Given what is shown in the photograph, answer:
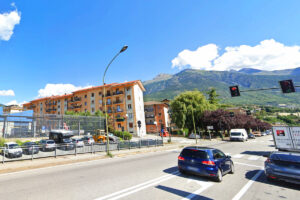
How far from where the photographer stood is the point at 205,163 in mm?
6652

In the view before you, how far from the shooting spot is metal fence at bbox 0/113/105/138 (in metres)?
18.9

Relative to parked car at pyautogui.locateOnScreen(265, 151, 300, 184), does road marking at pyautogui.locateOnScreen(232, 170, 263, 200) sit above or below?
below

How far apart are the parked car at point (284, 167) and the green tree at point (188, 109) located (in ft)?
119

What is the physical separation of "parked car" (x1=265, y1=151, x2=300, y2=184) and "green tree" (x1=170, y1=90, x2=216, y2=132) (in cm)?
3620

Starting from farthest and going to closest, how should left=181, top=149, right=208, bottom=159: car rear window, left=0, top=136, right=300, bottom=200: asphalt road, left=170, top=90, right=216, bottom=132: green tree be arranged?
left=170, top=90, right=216, bottom=132: green tree → left=181, top=149, right=208, bottom=159: car rear window → left=0, top=136, right=300, bottom=200: asphalt road

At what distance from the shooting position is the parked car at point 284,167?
5762 millimetres

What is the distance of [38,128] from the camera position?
21.2 meters

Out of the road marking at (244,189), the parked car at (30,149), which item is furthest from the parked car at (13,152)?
the road marking at (244,189)

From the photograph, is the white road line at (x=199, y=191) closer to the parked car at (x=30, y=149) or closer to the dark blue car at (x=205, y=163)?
the dark blue car at (x=205, y=163)

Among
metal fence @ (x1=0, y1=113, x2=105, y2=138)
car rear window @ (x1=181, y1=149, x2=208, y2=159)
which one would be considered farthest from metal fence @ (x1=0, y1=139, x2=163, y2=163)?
car rear window @ (x1=181, y1=149, x2=208, y2=159)

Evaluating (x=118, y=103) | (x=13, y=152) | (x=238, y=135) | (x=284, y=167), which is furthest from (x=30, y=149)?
(x=118, y=103)

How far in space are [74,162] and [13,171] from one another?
3514mm

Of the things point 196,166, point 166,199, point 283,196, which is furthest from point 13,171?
point 283,196

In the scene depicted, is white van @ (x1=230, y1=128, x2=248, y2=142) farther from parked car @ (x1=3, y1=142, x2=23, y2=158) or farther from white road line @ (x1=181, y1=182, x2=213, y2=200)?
parked car @ (x1=3, y1=142, x2=23, y2=158)
